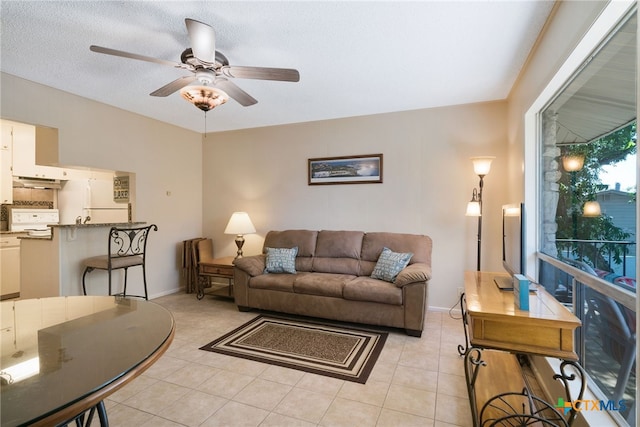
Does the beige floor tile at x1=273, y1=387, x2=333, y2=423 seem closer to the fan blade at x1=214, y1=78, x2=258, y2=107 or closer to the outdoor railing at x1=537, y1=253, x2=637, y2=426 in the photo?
the outdoor railing at x1=537, y1=253, x2=637, y2=426

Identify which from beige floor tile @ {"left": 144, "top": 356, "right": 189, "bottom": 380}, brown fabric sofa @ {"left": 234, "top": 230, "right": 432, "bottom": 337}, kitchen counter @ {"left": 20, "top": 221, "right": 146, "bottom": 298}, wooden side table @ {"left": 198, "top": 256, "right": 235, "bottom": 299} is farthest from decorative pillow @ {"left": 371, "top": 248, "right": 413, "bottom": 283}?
kitchen counter @ {"left": 20, "top": 221, "right": 146, "bottom": 298}

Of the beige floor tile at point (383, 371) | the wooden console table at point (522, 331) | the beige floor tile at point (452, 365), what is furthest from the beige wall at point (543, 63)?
the beige floor tile at point (383, 371)

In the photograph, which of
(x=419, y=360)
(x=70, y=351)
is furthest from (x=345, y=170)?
(x=70, y=351)

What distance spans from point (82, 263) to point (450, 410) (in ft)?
12.9

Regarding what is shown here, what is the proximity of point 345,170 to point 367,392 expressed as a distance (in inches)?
111

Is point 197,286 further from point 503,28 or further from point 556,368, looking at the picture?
point 503,28

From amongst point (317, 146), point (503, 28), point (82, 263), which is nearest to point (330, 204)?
point (317, 146)

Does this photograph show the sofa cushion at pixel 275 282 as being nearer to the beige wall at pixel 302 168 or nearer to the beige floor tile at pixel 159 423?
the beige wall at pixel 302 168

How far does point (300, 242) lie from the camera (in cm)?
414

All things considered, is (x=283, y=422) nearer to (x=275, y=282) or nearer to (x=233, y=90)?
(x=275, y=282)

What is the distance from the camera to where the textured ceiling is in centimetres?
199

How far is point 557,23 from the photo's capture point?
192 cm

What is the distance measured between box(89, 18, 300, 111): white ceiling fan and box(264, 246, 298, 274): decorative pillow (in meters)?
2.00

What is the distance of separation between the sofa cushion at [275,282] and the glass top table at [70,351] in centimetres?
213
